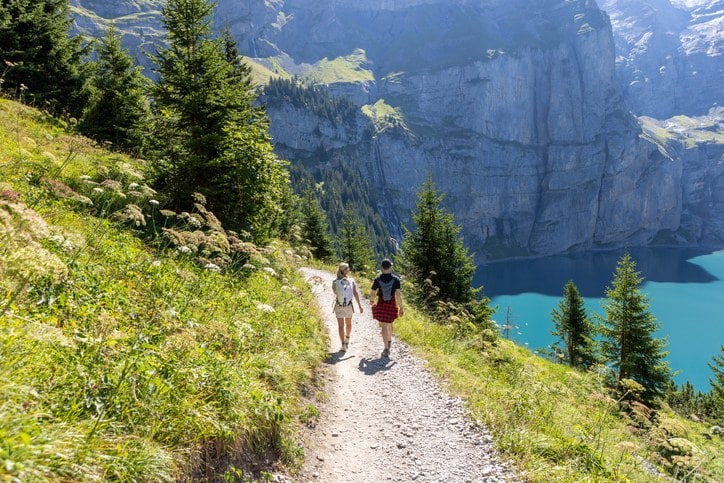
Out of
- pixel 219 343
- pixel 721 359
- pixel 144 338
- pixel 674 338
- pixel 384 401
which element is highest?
pixel 144 338

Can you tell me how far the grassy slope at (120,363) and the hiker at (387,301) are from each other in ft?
8.91

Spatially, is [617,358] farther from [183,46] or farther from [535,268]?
[535,268]

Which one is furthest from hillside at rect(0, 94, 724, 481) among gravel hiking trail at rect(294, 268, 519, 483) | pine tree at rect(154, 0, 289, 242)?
pine tree at rect(154, 0, 289, 242)

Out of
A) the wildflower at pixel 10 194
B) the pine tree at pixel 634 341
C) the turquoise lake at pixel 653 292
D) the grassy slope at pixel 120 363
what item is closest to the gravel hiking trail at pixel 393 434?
the grassy slope at pixel 120 363

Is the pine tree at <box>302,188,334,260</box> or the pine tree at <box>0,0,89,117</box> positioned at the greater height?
the pine tree at <box>0,0,89,117</box>

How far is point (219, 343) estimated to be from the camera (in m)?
5.74

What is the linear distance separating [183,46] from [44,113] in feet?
24.3

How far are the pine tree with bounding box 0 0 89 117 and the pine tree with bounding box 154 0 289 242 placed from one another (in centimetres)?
978

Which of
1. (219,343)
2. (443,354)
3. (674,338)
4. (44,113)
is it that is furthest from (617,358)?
(674,338)

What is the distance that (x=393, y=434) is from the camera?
667 centimetres

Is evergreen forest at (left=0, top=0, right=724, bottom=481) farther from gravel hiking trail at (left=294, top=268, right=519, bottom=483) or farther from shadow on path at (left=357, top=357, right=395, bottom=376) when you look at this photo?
shadow on path at (left=357, top=357, right=395, bottom=376)

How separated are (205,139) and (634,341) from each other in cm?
2535

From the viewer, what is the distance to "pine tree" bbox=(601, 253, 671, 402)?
22.1 metres

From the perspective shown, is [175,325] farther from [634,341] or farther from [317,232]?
[317,232]
